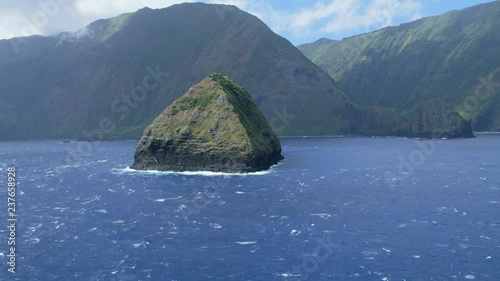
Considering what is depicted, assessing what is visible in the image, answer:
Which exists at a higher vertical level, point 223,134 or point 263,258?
point 223,134

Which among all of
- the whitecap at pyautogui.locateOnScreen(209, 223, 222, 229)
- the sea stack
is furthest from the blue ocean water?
the sea stack

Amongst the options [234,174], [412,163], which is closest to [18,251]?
[234,174]

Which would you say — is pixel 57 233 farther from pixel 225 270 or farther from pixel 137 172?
pixel 137 172

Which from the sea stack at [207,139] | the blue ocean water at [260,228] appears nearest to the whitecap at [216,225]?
the blue ocean water at [260,228]

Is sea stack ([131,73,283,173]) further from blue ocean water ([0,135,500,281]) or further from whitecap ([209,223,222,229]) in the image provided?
whitecap ([209,223,222,229])

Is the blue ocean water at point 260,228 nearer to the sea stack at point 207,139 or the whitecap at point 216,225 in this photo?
the whitecap at point 216,225
